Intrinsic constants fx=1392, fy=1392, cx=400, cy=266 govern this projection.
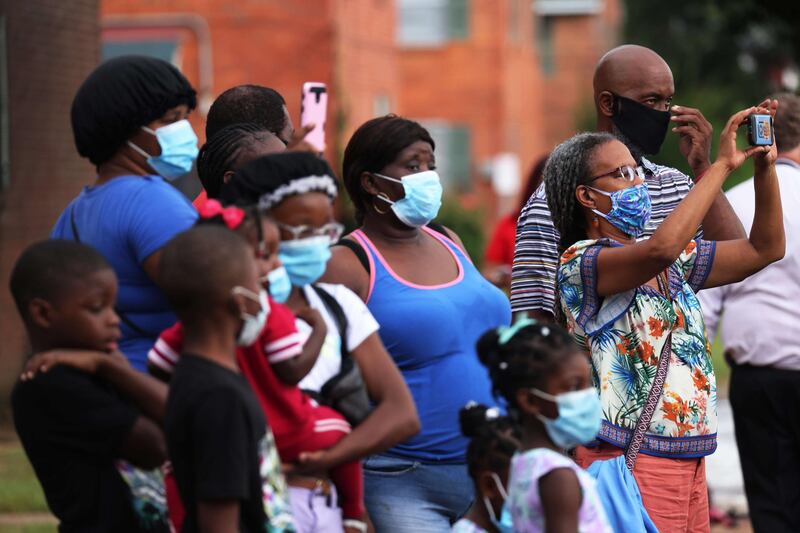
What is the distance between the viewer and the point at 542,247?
5.17 metres

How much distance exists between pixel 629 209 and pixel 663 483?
940 millimetres

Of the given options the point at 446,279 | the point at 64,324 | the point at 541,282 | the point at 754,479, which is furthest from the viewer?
the point at 754,479

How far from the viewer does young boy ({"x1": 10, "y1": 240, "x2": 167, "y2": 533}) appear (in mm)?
3623

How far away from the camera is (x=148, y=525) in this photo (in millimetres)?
3766

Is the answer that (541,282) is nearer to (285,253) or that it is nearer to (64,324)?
(285,253)

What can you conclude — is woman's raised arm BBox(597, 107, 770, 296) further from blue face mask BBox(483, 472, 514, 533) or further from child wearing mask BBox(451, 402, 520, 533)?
blue face mask BBox(483, 472, 514, 533)

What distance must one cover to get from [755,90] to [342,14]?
66.0 ft

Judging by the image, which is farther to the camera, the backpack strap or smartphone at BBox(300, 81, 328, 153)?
the backpack strap

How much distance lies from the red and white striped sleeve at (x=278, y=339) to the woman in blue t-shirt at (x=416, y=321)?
813mm

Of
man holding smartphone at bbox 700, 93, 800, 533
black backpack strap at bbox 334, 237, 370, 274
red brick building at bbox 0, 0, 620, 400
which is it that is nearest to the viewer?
black backpack strap at bbox 334, 237, 370, 274

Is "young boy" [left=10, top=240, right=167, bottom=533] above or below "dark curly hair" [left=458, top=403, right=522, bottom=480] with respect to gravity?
above

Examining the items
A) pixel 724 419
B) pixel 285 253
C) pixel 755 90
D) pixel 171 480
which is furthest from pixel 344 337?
pixel 755 90

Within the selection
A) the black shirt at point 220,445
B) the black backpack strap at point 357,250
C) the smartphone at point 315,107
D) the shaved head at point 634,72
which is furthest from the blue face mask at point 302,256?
the shaved head at point 634,72

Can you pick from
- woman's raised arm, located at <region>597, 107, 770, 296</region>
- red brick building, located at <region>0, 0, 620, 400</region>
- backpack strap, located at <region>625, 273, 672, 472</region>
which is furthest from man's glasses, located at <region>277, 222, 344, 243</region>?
red brick building, located at <region>0, 0, 620, 400</region>
